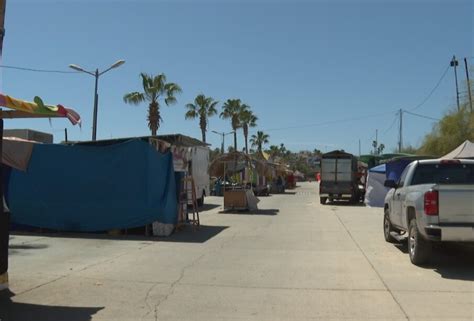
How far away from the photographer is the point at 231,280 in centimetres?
946

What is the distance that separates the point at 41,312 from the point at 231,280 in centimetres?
328

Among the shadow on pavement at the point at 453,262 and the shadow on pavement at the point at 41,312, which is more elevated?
the shadow on pavement at the point at 453,262

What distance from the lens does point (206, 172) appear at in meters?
32.8

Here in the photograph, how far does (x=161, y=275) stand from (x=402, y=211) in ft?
18.1

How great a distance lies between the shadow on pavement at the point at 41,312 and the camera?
273 inches

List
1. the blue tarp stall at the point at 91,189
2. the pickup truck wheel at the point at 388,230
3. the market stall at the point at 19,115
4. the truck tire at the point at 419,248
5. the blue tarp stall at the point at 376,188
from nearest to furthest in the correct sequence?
the market stall at the point at 19,115 → the truck tire at the point at 419,248 → the pickup truck wheel at the point at 388,230 → the blue tarp stall at the point at 91,189 → the blue tarp stall at the point at 376,188

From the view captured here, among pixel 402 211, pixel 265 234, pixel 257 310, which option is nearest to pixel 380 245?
pixel 402 211

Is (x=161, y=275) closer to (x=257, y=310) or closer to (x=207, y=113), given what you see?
(x=257, y=310)

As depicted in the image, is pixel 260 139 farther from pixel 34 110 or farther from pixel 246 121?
pixel 34 110

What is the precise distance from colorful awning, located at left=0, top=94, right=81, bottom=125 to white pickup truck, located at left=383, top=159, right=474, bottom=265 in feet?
20.4

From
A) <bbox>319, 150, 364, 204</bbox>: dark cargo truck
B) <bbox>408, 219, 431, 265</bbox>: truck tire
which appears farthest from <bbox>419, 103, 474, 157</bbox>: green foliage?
<bbox>408, 219, 431, 265</bbox>: truck tire

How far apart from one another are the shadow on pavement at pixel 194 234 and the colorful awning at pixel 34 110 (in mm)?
7520

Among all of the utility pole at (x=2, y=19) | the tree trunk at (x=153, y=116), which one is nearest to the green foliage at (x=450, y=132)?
the tree trunk at (x=153, y=116)

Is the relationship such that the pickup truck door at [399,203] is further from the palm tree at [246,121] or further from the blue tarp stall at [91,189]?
the palm tree at [246,121]
